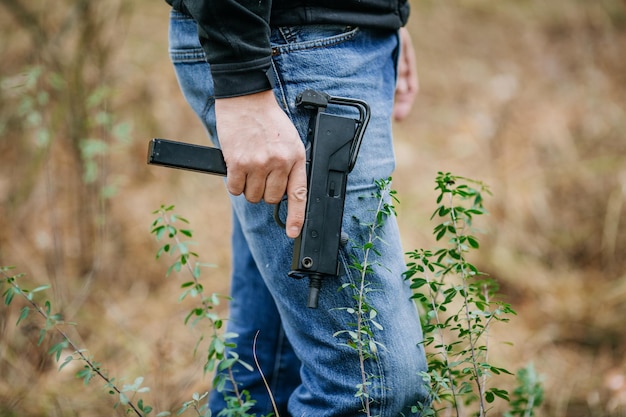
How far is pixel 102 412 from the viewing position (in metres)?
1.88

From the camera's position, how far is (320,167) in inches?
40.1

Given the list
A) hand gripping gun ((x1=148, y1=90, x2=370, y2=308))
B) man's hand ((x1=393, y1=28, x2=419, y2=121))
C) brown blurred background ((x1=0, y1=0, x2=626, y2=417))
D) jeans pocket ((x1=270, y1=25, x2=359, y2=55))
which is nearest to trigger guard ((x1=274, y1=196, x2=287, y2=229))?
hand gripping gun ((x1=148, y1=90, x2=370, y2=308))

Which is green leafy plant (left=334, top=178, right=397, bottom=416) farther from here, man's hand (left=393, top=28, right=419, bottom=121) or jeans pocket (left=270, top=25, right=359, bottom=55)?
man's hand (left=393, top=28, right=419, bottom=121)

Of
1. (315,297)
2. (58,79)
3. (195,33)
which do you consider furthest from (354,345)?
(58,79)

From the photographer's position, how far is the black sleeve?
924 mm

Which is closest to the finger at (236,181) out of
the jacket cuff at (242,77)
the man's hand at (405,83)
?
the jacket cuff at (242,77)

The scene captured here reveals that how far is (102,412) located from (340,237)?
1.34 m

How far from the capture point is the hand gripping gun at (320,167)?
1.00m

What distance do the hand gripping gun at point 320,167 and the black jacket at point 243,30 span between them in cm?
11

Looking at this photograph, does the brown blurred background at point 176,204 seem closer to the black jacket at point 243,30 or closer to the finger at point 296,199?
the finger at point 296,199

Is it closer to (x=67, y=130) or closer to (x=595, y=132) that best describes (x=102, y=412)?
(x=67, y=130)

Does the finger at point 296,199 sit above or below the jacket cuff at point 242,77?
below

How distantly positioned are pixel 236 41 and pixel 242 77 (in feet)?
0.20

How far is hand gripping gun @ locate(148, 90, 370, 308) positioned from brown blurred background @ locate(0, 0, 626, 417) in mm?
758
